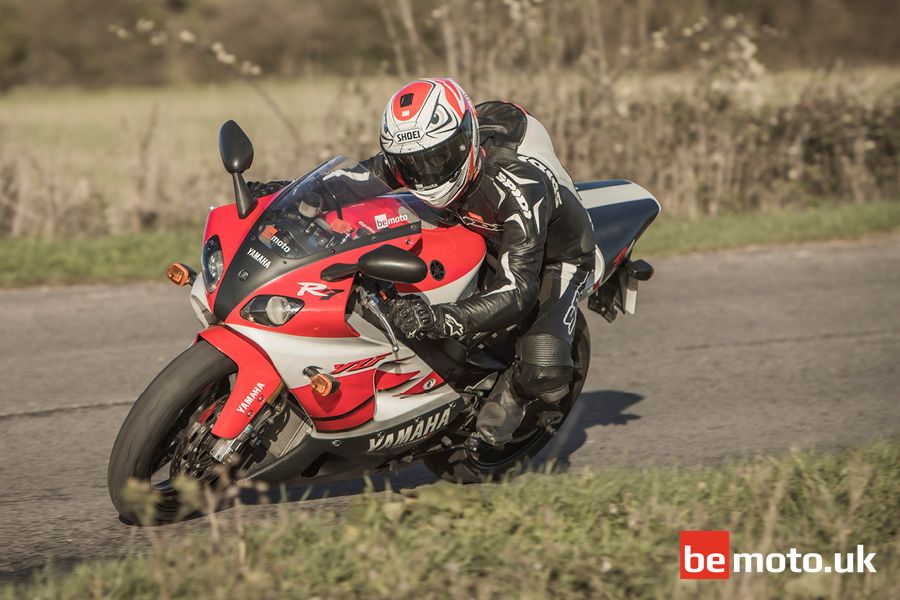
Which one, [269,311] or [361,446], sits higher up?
[269,311]

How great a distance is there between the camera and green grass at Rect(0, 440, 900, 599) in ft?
12.8

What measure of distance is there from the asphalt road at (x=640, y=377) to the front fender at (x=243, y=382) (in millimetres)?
622

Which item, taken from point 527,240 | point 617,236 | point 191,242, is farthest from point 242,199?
point 191,242

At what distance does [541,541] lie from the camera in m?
4.33

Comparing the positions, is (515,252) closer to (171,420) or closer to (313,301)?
(313,301)

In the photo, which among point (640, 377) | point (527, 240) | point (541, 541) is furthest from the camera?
point (640, 377)

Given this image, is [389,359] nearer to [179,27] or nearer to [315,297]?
[315,297]

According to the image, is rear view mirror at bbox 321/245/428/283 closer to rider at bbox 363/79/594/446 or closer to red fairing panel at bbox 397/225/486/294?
rider at bbox 363/79/594/446

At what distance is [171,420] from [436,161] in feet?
4.73

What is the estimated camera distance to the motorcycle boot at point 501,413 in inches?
204

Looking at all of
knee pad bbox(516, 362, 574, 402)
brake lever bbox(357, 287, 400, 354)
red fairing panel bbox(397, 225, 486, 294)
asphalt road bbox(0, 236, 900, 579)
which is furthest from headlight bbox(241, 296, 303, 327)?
knee pad bbox(516, 362, 574, 402)

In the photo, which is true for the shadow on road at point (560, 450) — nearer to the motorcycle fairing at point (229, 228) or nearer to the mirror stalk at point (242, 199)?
the motorcycle fairing at point (229, 228)

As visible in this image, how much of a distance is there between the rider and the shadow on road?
421mm

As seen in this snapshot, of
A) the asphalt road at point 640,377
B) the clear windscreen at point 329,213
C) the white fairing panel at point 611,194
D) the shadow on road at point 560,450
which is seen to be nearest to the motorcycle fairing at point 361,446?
the shadow on road at point 560,450
